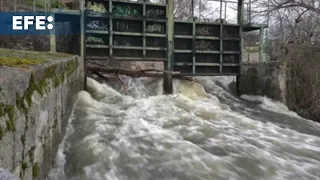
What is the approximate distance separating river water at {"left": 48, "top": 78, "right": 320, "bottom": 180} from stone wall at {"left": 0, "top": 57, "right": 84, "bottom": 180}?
0.59 metres

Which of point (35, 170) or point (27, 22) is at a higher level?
point (27, 22)

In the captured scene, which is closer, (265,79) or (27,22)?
(27,22)

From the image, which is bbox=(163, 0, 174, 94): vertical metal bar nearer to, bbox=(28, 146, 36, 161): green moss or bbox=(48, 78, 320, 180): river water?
bbox=(48, 78, 320, 180): river water

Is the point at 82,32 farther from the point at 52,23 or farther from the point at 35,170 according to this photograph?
the point at 35,170

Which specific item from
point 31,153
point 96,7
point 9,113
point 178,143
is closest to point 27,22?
point 96,7

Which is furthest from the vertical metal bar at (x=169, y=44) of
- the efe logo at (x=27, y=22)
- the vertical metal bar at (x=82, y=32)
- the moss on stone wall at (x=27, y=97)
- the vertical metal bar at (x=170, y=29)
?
the moss on stone wall at (x=27, y=97)

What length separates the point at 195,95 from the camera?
895 cm

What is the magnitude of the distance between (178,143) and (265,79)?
5.62 meters

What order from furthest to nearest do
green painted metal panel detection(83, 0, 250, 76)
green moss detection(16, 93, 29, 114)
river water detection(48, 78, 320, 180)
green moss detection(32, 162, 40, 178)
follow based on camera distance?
green painted metal panel detection(83, 0, 250, 76), river water detection(48, 78, 320, 180), green moss detection(32, 162, 40, 178), green moss detection(16, 93, 29, 114)

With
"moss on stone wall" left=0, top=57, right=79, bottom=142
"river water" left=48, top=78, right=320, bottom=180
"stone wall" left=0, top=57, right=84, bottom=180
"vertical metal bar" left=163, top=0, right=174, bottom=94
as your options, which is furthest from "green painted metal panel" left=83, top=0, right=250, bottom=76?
"stone wall" left=0, top=57, right=84, bottom=180

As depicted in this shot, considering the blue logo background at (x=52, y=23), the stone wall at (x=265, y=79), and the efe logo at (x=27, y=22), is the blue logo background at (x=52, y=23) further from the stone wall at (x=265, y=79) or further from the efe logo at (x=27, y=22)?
the stone wall at (x=265, y=79)

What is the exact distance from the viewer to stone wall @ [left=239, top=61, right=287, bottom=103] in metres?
8.48

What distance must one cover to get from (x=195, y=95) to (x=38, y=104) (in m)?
6.93

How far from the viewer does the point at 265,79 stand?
904 centimetres
